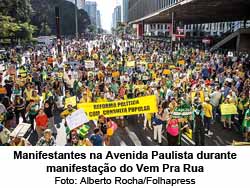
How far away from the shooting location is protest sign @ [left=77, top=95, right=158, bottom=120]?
27.3 feet

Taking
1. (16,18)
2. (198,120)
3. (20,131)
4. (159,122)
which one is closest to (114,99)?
(159,122)

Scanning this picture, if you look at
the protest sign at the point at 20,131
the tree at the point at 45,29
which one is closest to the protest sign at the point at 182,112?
the protest sign at the point at 20,131

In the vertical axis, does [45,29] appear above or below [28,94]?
above

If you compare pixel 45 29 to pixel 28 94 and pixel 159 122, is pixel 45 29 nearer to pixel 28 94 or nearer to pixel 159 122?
pixel 28 94

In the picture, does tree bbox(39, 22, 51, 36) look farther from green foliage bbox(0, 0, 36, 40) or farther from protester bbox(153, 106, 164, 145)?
protester bbox(153, 106, 164, 145)

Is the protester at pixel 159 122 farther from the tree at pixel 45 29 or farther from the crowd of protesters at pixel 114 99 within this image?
the tree at pixel 45 29

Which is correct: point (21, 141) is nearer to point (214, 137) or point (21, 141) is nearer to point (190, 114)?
point (190, 114)

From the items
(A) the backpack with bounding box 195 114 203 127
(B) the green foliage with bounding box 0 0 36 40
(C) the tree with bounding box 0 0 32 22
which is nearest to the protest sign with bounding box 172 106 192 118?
(A) the backpack with bounding box 195 114 203 127

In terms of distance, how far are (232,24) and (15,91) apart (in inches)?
1984

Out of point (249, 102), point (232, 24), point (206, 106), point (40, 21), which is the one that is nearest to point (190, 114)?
point (206, 106)

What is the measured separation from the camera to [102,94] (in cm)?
1191

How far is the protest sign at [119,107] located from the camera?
27.3 feet

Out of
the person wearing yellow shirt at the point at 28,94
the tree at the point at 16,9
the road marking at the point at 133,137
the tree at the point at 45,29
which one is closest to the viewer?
the road marking at the point at 133,137

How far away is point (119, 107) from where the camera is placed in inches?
328
